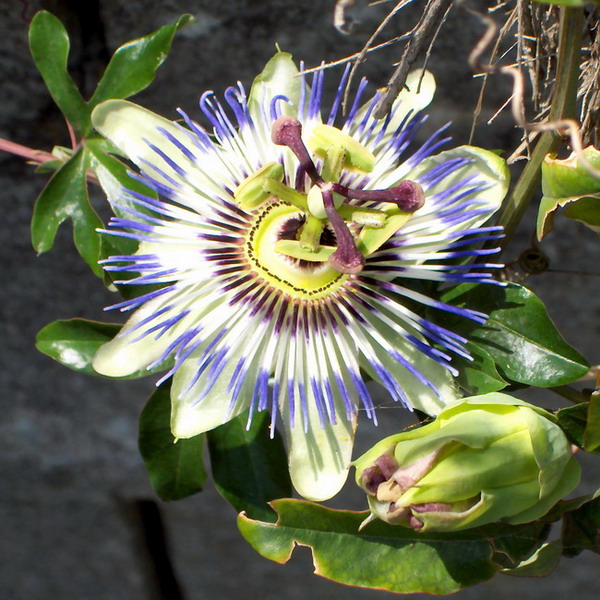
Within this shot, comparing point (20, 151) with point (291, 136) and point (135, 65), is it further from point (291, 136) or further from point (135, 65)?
point (291, 136)

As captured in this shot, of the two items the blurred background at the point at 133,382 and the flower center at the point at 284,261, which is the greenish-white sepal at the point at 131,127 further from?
the blurred background at the point at 133,382

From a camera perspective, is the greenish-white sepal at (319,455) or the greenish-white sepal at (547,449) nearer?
the greenish-white sepal at (547,449)

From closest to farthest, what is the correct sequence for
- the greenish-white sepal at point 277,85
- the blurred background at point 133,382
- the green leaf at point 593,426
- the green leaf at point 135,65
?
the green leaf at point 593,426, the greenish-white sepal at point 277,85, the green leaf at point 135,65, the blurred background at point 133,382

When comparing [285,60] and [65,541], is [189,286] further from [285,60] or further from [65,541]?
[65,541]

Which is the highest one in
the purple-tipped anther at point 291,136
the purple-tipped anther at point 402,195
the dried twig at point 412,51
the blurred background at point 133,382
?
the dried twig at point 412,51

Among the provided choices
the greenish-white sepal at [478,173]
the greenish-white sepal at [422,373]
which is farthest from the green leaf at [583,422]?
the greenish-white sepal at [478,173]

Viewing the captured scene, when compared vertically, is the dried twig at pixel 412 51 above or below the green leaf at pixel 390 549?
above

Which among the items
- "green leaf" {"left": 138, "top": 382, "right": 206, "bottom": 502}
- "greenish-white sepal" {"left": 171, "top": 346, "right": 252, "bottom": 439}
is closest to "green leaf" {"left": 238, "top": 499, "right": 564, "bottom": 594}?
"greenish-white sepal" {"left": 171, "top": 346, "right": 252, "bottom": 439}

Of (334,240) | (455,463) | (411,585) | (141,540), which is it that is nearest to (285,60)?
(334,240)

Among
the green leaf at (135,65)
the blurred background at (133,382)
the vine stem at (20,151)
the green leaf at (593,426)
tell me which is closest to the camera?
the green leaf at (593,426)
